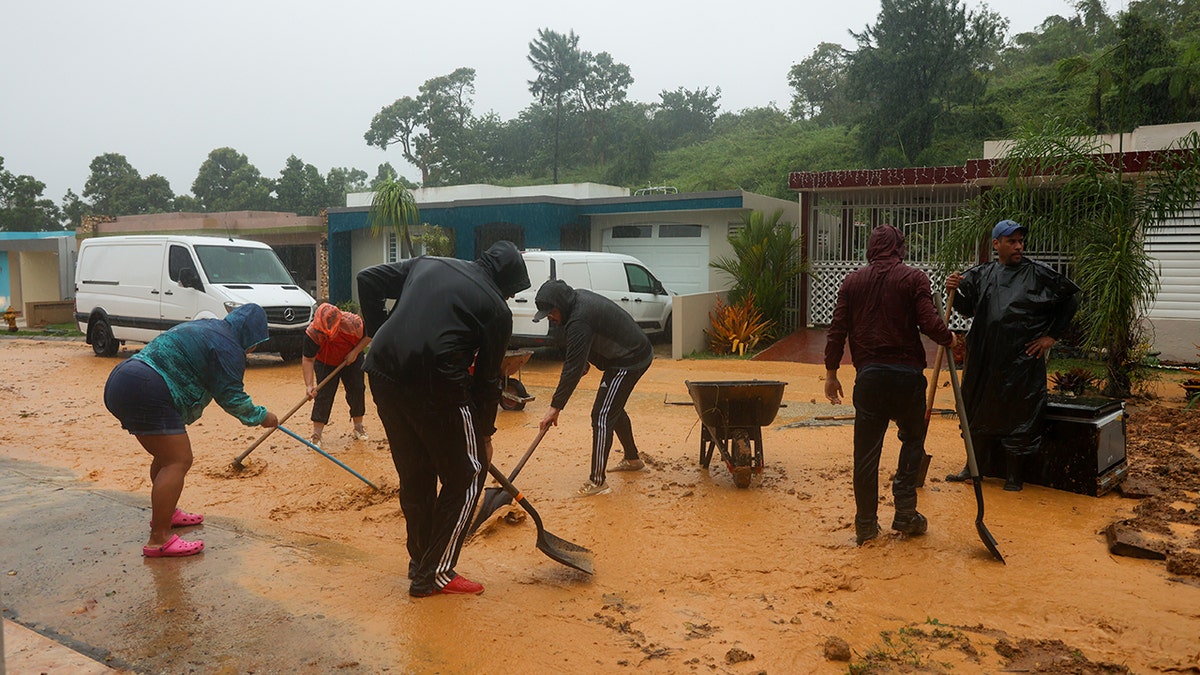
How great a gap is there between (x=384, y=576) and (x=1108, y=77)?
26244 millimetres

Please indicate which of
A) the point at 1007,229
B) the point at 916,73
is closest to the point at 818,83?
the point at 916,73

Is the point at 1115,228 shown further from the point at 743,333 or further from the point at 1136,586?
the point at 743,333

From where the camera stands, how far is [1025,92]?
35.7m

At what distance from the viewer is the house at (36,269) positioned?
2612 centimetres

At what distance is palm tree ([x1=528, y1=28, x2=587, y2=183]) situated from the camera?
55.6 metres

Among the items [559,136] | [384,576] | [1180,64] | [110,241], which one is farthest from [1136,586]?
[559,136]

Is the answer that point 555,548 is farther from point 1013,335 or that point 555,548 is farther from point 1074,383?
point 1074,383

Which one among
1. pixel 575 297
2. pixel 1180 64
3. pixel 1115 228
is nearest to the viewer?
pixel 575 297

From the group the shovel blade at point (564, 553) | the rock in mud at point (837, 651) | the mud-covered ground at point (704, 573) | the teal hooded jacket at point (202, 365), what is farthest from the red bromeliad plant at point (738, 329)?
the rock in mud at point (837, 651)

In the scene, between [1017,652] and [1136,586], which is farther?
[1136,586]

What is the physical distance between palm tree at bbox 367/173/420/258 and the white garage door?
5.29m

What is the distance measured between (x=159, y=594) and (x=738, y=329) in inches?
441

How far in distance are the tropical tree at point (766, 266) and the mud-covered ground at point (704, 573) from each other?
23.8ft

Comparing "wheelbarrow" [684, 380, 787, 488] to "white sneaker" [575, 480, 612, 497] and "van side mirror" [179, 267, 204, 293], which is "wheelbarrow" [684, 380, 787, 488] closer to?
"white sneaker" [575, 480, 612, 497]
